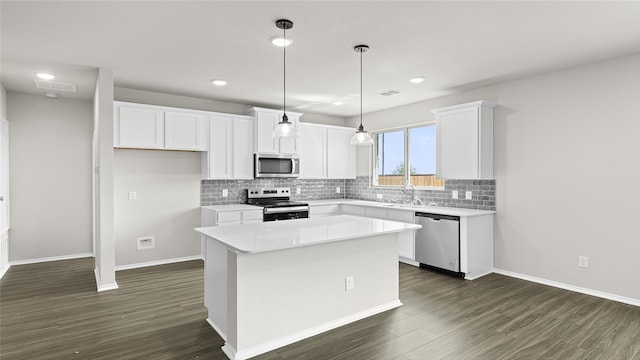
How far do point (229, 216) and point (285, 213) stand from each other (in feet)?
2.89

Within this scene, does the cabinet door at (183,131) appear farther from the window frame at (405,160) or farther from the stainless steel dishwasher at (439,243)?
the stainless steel dishwasher at (439,243)

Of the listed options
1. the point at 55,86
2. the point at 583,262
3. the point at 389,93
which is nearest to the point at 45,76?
the point at 55,86

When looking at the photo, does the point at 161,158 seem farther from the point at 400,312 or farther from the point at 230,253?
the point at 400,312

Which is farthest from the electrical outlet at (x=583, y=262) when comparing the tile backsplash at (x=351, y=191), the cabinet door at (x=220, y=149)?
the cabinet door at (x=220, y=149)

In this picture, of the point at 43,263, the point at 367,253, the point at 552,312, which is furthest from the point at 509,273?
the point at 43,263

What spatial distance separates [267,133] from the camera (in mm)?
5586

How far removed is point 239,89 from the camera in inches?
189

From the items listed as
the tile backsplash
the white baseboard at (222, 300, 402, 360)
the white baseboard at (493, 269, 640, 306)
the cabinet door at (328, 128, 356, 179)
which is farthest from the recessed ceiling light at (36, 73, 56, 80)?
the white baseboard at (493, 269, 640, 306)

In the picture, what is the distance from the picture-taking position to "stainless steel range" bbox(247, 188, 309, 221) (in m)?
5.25

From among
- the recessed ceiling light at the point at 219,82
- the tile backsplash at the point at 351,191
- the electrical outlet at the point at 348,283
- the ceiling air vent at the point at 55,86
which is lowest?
the electrical outlet at the point at 348,283

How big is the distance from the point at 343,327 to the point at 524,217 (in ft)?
9.22

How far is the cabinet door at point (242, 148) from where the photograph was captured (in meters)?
5.33

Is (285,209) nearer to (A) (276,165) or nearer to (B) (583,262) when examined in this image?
(A) (276,165)

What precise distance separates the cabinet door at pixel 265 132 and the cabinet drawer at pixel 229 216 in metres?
1.11
